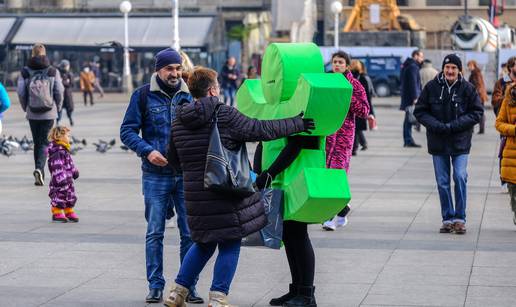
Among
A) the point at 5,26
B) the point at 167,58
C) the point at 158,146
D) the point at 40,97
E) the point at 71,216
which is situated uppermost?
the point at 167,58

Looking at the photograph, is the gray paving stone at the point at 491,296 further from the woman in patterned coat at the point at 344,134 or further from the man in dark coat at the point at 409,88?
the man in dark coat at the point at 409,88

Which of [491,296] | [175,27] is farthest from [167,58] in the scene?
[175,27]

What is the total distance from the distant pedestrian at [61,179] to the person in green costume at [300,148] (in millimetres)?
4674

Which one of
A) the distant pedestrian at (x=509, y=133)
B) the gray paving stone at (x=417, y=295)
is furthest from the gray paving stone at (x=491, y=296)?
the distant pedestrian at (x=509, y=133)

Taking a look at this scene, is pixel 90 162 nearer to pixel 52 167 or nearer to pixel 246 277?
pixel 52 167

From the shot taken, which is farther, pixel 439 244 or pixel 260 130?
pixel 439 244

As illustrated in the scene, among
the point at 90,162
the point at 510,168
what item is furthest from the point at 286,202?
the point at 90,162

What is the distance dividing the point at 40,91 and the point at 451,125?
6432mm

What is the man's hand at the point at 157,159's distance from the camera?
8648 millimetres

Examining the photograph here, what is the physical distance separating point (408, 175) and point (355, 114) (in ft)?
21.2

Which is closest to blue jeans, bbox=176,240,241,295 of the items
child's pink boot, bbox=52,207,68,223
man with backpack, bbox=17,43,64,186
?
child's pink boot, bbox=52,207,68,223

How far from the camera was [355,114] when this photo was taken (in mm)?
12195

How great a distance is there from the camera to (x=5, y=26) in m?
66.7

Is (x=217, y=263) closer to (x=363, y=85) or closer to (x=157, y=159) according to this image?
(x=157, y=159)
